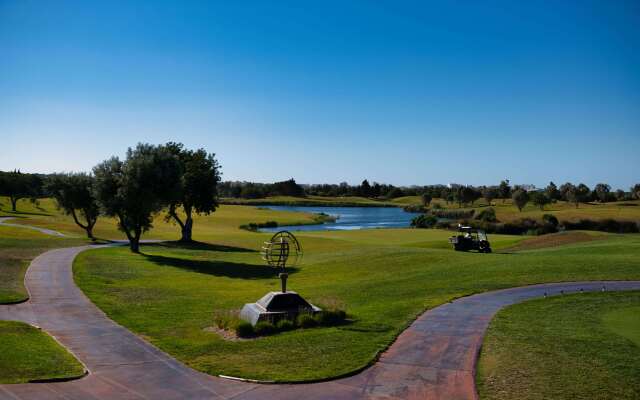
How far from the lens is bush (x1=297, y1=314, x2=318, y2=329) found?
1756 cm

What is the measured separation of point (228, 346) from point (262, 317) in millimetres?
2162

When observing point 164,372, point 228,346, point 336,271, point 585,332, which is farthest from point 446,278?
point 164,372

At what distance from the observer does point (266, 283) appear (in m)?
31.5

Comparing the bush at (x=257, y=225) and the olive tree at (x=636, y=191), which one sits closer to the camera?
the bush at (x=257, y=225)

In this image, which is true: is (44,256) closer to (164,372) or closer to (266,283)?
(266,283)

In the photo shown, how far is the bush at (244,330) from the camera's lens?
662 inches

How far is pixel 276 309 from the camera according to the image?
18000 millimetres

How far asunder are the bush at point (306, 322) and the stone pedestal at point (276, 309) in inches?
13.7

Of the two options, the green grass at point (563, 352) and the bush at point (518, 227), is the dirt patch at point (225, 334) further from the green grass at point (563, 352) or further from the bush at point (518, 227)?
the bush at point (518, 227)

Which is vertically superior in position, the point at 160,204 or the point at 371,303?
the point at 160,204

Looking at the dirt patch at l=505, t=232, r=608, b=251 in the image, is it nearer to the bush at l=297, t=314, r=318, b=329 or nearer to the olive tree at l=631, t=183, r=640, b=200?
the bush at l=297, t=314, r=318, b=329

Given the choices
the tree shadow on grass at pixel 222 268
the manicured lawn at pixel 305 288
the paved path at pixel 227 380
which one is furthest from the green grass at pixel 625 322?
the tree shadow on grass at pixel 222 268

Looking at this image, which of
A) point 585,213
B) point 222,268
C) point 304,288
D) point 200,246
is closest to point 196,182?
point 200,246

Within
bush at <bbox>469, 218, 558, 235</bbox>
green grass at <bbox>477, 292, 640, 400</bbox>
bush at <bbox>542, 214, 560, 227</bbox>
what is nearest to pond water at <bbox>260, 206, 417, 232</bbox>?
bush at <bbox>469, 218, 558, 235</bbox>
